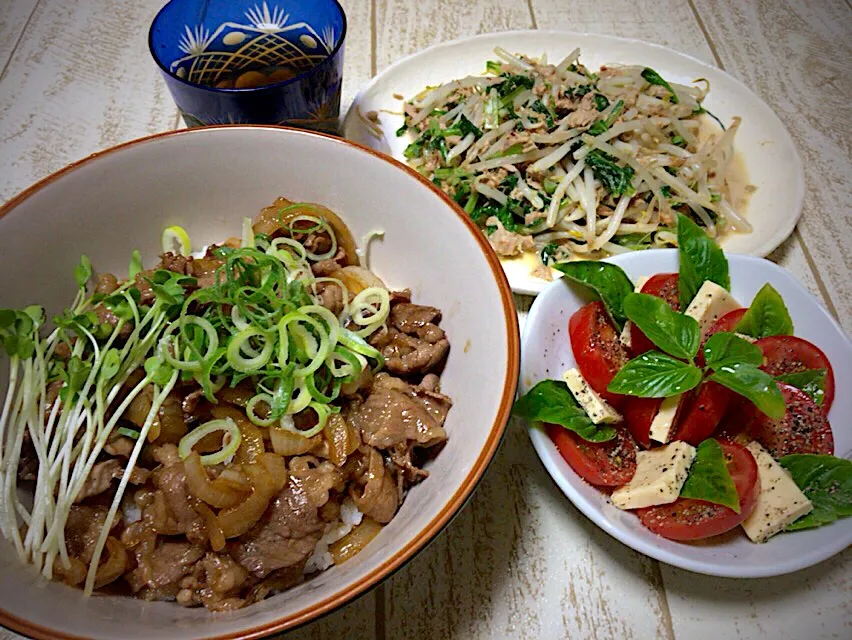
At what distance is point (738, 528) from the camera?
4.04 feet

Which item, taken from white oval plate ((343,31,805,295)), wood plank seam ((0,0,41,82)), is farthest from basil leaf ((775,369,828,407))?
wood plank seam ((0,0,41,82))

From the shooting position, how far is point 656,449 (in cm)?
130

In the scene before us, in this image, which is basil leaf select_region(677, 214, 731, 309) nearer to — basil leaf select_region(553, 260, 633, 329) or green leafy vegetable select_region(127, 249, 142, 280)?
basil leaf select_region(553, 260, 633, 329)

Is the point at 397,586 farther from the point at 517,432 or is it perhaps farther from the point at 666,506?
the point at 666,506

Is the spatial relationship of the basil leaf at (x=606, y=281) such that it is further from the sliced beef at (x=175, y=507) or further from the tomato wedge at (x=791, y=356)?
the sliced beef at (x=175, y=507)

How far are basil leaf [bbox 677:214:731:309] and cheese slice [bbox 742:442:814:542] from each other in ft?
1.43

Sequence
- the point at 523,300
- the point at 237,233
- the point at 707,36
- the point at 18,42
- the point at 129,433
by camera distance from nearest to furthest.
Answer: the point at 129,433, the point at 237,233, the point at 523,300, the point at 18,42, the point at 707,36

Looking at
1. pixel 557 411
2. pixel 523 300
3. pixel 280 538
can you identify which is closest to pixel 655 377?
pixel 557 411

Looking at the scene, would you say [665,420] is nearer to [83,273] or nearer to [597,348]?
[597,348]

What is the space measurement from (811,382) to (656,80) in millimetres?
1301

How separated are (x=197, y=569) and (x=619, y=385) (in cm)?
87

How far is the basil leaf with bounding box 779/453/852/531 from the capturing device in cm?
117

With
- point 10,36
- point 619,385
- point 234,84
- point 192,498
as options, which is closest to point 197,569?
point 192,498

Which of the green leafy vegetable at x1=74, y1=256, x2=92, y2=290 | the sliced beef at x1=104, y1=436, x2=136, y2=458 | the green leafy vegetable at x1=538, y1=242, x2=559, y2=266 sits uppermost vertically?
the green leafy vegetable at x1=74, y1=256, x2=92, y2=290
